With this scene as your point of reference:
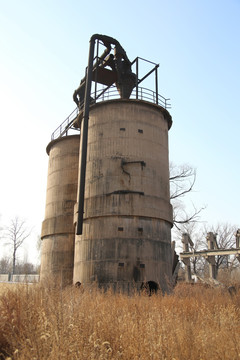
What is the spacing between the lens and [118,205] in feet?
55.2

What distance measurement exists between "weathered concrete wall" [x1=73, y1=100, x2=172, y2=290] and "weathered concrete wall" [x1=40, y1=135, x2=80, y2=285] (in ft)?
12.2

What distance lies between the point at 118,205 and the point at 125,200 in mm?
447

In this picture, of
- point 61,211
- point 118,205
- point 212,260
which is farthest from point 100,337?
point 212,260

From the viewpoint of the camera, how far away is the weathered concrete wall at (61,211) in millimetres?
21031

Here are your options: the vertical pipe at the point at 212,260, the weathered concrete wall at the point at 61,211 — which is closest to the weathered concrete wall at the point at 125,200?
the weathered concrete wall at the point at 61,211

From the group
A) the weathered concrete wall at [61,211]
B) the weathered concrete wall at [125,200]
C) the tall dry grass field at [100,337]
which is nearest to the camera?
the tall dry grass field at [100,337]

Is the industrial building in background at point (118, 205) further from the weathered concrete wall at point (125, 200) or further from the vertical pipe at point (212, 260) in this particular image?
the vertical pipe at point (212, 260)

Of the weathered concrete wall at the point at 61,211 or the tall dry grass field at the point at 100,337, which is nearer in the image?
the tall dry grass field at the point at 100,337

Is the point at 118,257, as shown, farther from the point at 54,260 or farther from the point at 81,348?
the point at 81,348

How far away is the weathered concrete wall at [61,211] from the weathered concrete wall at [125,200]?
3.73m

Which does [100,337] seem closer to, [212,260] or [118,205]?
[118,205]

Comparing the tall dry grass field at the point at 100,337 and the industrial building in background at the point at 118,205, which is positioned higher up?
Result: the industrial building in background at the point at 118,205

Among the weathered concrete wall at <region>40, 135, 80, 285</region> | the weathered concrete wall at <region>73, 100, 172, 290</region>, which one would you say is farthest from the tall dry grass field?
the weathered concrete wall at <region>40, 135, 80, 285</region>

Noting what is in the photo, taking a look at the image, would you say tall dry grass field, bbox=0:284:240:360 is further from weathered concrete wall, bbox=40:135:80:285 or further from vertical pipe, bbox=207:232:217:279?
vertical pipe, bbox=207:232:217:279
